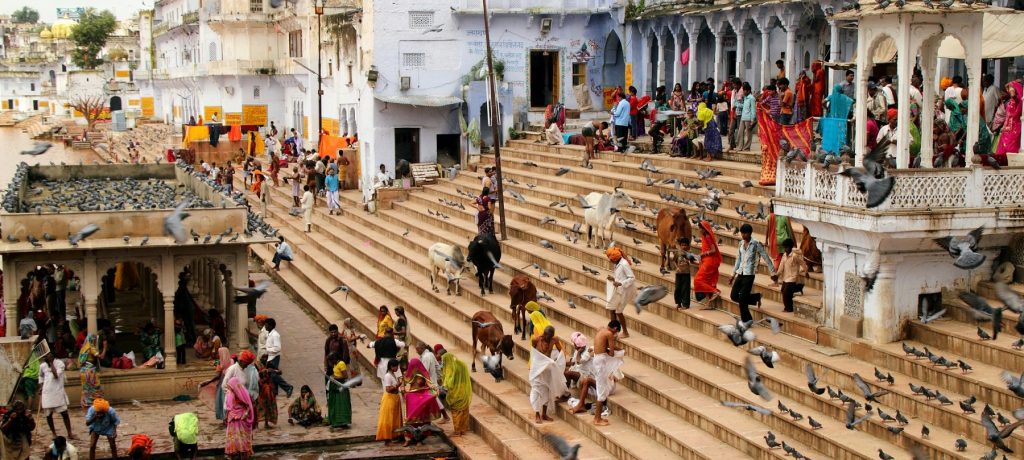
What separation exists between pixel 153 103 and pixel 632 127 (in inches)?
2348

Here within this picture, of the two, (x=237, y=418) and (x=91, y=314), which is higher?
(x=91, y=314)

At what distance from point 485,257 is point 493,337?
3.36 m

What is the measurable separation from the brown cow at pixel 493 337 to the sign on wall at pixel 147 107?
223ft

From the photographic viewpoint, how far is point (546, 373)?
1426 centimetres

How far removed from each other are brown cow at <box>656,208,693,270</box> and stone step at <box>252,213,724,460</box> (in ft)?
8.05

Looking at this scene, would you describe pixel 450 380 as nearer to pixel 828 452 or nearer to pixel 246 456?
pixel 246 456

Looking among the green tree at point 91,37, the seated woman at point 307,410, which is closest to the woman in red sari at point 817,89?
the seated woman at point 307,410

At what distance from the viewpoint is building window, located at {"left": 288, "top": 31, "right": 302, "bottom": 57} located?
45.4 m

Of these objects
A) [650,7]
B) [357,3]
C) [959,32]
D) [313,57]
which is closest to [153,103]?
[313,57]

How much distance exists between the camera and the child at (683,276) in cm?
1591

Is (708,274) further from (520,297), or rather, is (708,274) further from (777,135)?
(777,135)

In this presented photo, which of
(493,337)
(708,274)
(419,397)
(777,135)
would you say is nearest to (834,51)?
(777,135)

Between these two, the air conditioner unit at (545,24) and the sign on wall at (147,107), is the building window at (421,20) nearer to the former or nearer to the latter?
the air conditioner unit at (545,24)

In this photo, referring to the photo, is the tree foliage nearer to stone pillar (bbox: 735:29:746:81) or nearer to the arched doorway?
the arched doorway
